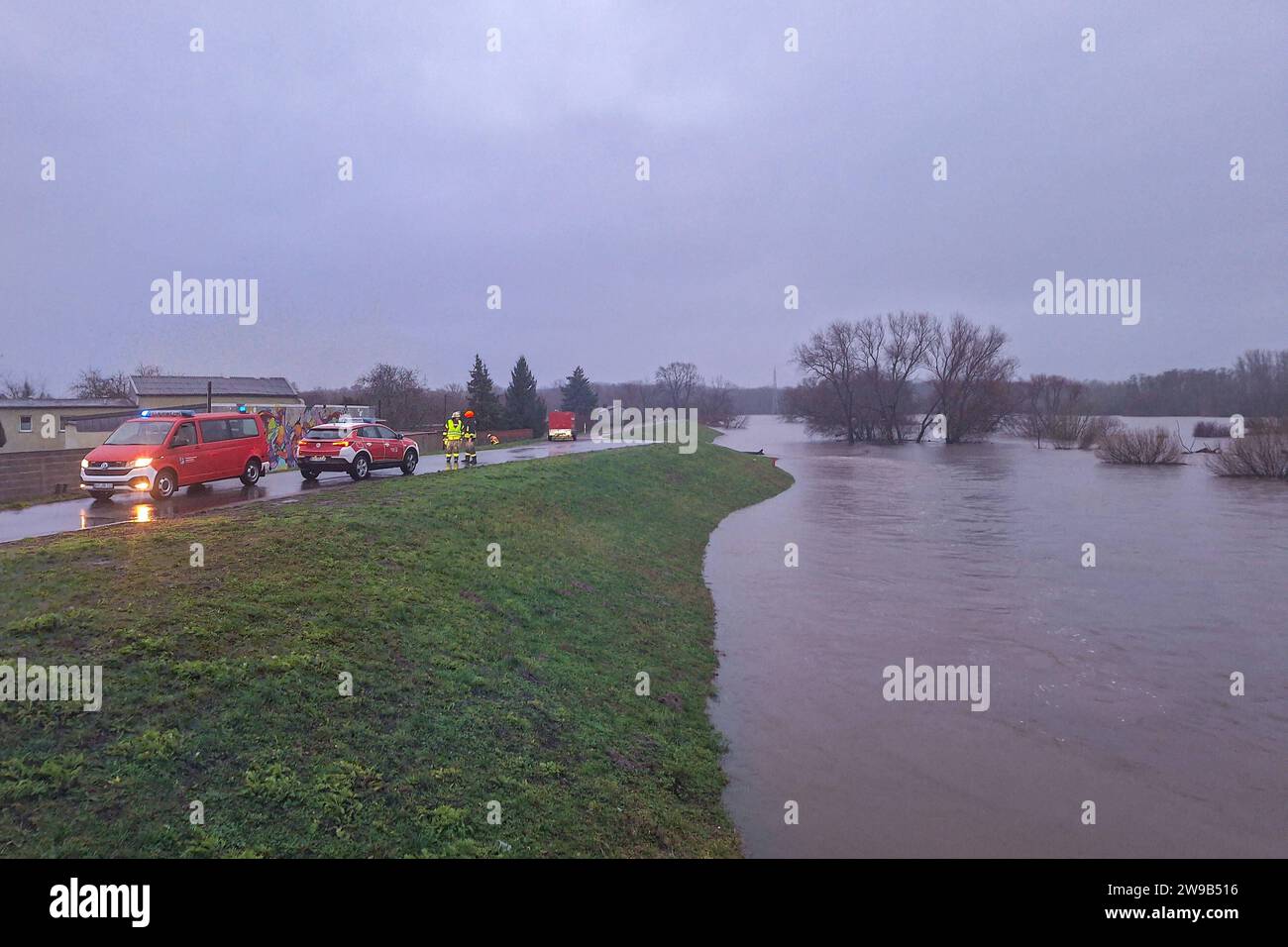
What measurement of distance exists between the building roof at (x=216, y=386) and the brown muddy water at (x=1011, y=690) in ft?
158

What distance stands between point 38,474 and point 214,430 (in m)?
8.02

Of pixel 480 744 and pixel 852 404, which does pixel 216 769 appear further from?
pixel 852 404

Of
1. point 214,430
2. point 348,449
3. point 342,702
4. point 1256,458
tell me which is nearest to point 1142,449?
point 1256,458

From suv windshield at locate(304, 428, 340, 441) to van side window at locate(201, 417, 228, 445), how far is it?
280cm

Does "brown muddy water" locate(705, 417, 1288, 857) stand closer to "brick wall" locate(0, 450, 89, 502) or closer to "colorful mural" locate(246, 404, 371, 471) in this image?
"colorful mural" locate(246, 404, 371, 471)

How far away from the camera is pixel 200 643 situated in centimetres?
797

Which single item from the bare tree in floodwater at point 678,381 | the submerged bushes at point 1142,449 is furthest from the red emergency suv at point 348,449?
the bare tree in floodwater at point 678,381

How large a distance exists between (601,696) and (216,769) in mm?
5231

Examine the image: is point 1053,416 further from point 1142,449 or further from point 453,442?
point 453,442

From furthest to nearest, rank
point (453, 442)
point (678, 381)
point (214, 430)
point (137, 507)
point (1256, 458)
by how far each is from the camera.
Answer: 1. point (678, 381)
2. point (1256, 458)
3. point (453, 442)
4. point (214, 430)
5. point (137, 507)

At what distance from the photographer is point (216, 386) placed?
61.2m

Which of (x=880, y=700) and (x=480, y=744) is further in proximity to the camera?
(x=880, y=700)

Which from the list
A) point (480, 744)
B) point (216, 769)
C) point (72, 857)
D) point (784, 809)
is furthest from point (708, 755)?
point (72, 857)

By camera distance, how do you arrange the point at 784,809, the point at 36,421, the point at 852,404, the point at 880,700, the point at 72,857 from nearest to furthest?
1. the point at 72,857
2. the point at 784,809
3. the point at 880,700
4. the point at 36,421
5. the point at 852,404
